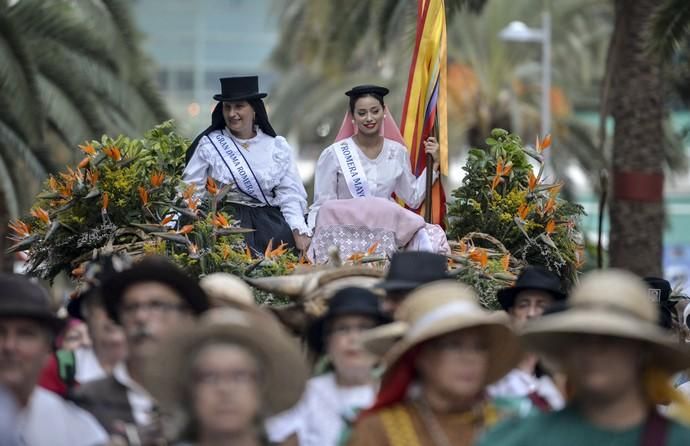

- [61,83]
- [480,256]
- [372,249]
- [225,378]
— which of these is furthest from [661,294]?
[61,83]

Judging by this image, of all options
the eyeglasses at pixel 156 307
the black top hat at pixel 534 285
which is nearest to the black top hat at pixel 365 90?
the black top hat at pixel 534 285

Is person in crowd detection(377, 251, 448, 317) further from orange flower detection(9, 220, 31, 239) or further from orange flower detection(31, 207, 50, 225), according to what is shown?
orange flower detection(9, 220, 31, 239)

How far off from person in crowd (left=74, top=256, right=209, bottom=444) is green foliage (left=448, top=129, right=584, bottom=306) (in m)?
4.33

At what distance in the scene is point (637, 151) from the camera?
1861 cm

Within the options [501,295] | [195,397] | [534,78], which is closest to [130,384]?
[195,397]

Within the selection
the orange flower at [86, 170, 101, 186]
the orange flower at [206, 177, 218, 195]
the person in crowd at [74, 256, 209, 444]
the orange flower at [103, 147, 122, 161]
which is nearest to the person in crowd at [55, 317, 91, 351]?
the orange flower at [86, 170, 101, 186]

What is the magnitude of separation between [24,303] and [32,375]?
0.85 ft

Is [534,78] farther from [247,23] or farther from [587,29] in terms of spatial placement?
[247,23]

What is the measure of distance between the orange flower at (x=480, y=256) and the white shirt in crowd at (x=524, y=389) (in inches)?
113

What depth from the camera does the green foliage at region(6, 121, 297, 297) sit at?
10133 mm

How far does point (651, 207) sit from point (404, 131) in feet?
21.6

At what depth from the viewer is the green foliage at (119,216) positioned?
33.2ft

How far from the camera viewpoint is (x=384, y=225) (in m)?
10.6

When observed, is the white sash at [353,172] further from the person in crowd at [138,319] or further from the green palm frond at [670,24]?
the person in crowd at [138,319]
